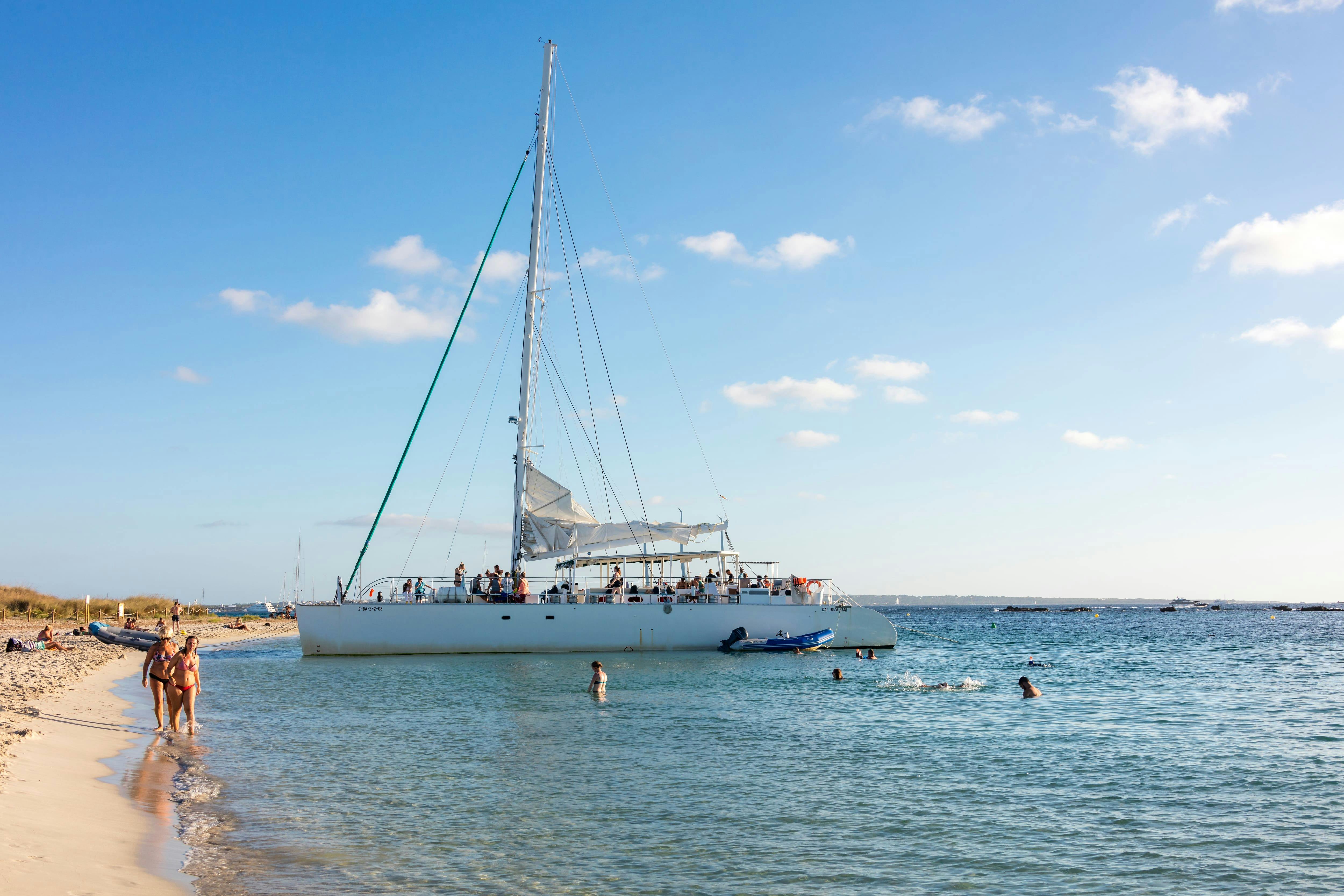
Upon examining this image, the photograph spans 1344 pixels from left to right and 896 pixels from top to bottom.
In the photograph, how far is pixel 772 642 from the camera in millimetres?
34594

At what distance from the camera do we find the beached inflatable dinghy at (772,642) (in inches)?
1347

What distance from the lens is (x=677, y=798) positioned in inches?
461

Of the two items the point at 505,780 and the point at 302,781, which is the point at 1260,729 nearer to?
the point at 505,780

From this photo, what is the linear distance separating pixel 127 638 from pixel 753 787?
30.4m

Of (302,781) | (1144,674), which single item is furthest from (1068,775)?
(1144,674)

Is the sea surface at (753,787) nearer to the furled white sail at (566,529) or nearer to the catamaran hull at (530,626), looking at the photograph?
the catamaran hull at (530,626)

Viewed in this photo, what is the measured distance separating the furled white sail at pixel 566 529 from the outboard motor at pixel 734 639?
4206mm

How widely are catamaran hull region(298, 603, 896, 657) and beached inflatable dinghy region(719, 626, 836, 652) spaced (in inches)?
10.4

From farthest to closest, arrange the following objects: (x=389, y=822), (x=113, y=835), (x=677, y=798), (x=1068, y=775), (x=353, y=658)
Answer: (x=353, y=658), (x=1068, y=775), (x=677, y=798), (x=389, y=822), (x=113, y=835)

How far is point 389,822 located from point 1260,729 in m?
17.7

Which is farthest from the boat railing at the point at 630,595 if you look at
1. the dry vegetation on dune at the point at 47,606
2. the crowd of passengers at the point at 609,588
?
the dry vegetation on dune at the point at 47,606

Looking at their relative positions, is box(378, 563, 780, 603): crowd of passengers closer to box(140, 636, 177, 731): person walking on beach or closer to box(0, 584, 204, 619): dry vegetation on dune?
box(140, 636, 177, 731): person walking on beach

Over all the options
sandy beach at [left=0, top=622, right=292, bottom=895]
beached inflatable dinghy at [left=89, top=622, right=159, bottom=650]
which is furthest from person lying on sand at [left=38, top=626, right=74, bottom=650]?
sandy beach at [left=0, top=622, right=292, bottom=895]

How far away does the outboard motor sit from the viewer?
34.2 m
